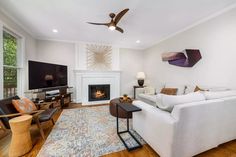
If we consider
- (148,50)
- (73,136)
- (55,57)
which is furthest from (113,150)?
(148,50)

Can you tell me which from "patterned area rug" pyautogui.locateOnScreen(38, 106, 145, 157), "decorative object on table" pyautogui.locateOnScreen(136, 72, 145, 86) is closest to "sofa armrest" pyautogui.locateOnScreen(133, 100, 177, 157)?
"patterned area rug" pyautogui.locateOnScreen(38, 106, 145, 157)

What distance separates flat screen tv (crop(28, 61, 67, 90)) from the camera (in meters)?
3.12

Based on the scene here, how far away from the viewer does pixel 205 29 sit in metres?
3.05

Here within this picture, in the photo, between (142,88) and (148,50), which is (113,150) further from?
(148,50)

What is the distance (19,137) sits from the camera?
5.76 ft

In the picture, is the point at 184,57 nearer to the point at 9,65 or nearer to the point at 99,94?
the point at 99,94

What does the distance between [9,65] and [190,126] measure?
4.30 m

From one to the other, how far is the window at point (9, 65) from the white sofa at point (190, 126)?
3476mm

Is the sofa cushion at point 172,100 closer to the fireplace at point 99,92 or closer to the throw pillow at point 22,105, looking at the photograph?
the throw pillow at point 22,105

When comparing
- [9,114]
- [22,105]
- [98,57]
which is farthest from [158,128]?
[98,57]

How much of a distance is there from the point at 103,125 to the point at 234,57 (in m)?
3.38

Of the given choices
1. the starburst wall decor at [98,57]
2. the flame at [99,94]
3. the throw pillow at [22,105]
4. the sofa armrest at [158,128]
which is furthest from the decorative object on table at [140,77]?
the throw pillow at [22,105]

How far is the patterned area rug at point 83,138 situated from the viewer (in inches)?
70.8

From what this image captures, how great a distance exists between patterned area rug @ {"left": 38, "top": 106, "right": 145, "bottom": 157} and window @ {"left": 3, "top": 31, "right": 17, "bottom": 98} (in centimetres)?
158
